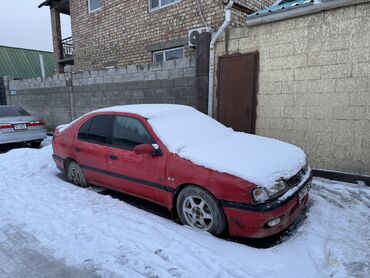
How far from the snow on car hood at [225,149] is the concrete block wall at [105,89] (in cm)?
255

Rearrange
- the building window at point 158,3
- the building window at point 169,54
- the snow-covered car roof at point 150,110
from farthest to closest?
the building window at point 158,3
the building window at point 169,54
the snow-covered car roof at point 150,110

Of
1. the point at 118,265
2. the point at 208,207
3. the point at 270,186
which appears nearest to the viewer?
the point at 118,265

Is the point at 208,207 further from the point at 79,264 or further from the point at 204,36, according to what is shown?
the point at 204,36

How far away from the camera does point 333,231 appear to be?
3.30 meters

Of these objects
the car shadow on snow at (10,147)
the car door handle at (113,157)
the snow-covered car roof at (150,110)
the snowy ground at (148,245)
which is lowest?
the car shadow on snow at (10,147)

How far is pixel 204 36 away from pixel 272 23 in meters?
1.57

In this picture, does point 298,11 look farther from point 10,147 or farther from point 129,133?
point 10,147

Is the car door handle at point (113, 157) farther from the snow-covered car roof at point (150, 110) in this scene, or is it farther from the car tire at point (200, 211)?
the car tire at point (200, 211)

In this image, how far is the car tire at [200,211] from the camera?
3.15 meters

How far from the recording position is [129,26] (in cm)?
1048

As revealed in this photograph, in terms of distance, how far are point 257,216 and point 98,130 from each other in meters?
2.84

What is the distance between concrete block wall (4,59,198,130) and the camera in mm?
7105

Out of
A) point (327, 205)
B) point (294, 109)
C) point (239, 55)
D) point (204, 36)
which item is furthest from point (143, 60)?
point (327, 205)

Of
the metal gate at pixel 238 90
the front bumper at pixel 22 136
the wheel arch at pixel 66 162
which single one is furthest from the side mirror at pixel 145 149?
the front bumper at pixel 22 136
